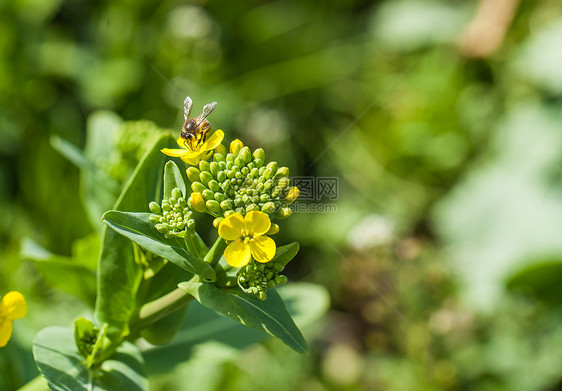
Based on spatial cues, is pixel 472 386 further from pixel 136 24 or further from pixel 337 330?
pixel 136 24

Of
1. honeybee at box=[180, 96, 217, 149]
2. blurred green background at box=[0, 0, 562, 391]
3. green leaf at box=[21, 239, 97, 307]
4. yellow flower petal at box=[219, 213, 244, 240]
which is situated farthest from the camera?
blurred green background at box=[0, 0, 562, 391]

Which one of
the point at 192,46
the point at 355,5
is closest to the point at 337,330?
the point at 192,46

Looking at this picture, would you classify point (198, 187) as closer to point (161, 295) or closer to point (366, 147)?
point (161, 295)

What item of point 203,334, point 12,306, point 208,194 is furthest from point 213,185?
point 203,334

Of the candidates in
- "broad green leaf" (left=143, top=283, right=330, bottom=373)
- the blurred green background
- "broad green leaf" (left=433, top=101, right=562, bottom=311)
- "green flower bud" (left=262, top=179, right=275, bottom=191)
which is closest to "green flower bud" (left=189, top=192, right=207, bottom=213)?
"green flower bud" (left=262, top=179, right=275, bottom=191)

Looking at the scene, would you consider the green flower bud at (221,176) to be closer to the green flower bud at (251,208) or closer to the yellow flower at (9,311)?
the green flower bud at (251,208)

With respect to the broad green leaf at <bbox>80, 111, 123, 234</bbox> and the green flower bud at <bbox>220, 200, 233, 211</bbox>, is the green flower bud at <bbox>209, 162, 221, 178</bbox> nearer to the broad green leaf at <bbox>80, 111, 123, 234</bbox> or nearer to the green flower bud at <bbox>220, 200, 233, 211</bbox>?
the green flower bud at <bbox>220, 200, 233, 211</bbox>
